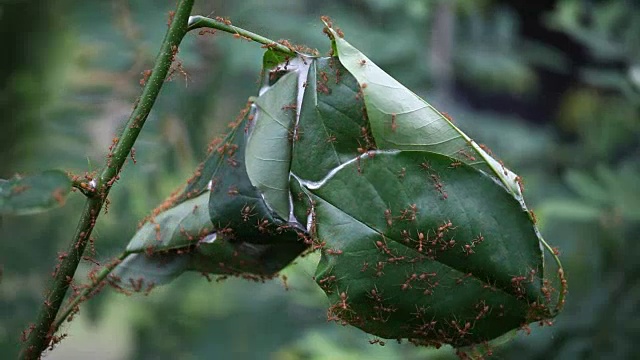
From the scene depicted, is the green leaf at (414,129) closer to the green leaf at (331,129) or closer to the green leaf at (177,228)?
the green leaf at (331,129)

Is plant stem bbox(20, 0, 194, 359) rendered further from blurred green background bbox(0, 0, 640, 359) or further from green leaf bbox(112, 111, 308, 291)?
blurred green background bbox(0, 0, 640, 359)

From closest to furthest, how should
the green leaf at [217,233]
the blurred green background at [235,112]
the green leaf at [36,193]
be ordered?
the green leaf at [36,193], the green leaf at [217,233], the blurred green background at [235,112]

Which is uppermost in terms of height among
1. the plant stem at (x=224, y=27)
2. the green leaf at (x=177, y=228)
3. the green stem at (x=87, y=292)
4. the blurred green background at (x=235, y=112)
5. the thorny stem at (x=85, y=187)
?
the plant stem at (x=224, y=27)

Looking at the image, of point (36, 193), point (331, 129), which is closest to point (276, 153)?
point (331, 129)

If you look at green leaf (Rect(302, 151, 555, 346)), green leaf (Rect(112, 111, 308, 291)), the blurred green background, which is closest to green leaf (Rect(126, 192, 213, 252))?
green leaf (Rect(112, 111, 308, 291))

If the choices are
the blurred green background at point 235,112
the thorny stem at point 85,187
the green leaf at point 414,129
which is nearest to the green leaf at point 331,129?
the green leaf at point 414,129

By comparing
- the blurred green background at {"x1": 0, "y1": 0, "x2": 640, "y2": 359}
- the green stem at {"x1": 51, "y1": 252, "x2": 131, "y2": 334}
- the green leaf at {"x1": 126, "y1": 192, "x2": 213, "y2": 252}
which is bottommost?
the blurred green background at {"x1": 0, "y1": 0, "x2": 640, "y2": 359}
